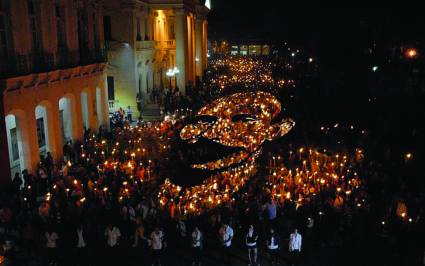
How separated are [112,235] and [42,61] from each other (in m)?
11.2

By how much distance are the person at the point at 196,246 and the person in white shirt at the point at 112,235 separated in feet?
7.81

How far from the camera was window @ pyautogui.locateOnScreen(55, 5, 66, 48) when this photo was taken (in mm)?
24734

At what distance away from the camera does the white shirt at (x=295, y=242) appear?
1389 cm

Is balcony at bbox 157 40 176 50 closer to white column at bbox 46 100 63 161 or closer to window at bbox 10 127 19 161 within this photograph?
white column at bbox 46 100 63 161

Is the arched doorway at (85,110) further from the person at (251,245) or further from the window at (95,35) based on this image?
the person at (251,245)

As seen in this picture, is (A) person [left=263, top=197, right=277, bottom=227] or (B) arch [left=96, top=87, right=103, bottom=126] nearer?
(A) person [left=263, top=197, right=277, bottom=227]

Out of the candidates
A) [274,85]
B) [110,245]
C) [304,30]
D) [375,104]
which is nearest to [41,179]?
[110,245]

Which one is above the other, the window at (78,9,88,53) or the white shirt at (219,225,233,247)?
the window at (78,9,88,53)

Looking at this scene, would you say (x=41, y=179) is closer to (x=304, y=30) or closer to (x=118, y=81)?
(x=118, y=81)

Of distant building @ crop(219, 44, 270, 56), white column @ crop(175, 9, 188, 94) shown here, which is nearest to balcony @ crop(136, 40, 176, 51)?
white column @ crop(175, 9, 188, 94)

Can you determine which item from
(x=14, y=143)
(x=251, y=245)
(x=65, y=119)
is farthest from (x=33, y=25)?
(x=251, y=245)

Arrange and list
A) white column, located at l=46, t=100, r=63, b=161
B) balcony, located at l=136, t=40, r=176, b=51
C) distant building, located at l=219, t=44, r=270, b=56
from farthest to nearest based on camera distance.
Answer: distant building, located at l=219, t=44, r=270, b=56 < balcony, located at l=136, t=40, r=176, b=51 < white column, located at l=46, t=100, r=63, b=161

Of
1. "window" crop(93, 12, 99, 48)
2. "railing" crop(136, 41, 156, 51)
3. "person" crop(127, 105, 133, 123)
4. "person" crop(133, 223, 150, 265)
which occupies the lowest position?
"person" crop(133, 223, 150, 265)

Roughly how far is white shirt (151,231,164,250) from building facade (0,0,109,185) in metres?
8.19
